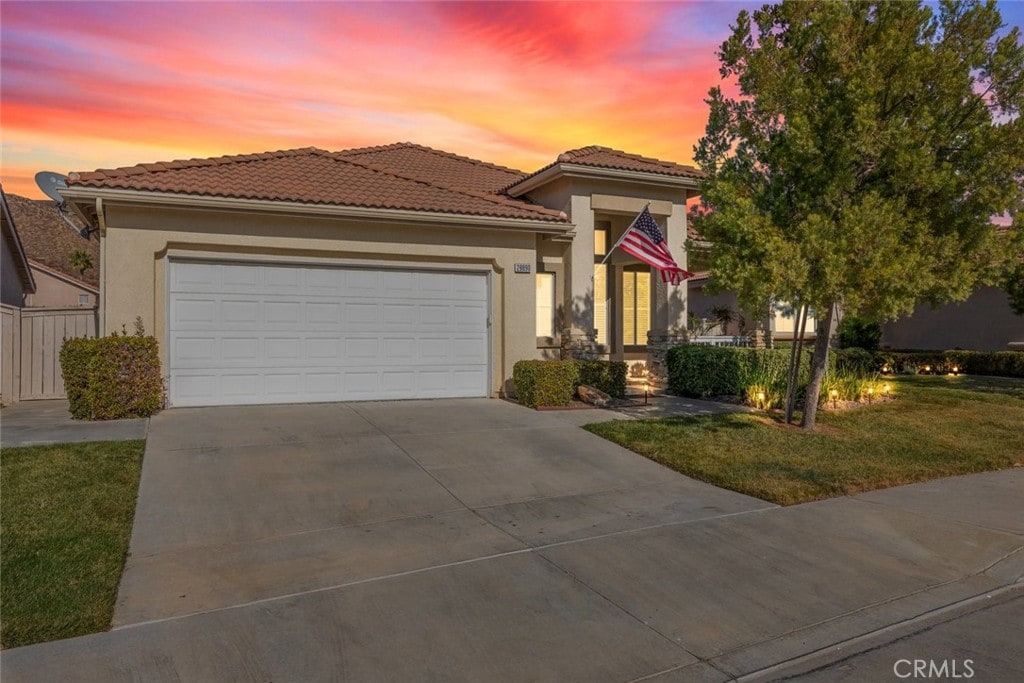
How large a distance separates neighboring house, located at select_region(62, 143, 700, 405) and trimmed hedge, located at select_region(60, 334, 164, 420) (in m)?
0.79

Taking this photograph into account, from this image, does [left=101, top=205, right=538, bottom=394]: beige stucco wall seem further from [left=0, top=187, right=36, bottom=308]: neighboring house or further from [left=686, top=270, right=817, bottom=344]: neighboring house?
[left=686, top=270, right=817, bottom=344]: neighboring house

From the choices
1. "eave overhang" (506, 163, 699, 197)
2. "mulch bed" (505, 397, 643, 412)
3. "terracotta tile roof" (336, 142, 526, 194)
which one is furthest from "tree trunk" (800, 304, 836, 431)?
"terracotta tile roof" (336, 142, 526, 194)

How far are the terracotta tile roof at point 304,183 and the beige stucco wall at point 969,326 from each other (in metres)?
13.9

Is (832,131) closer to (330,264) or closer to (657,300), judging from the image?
(657,300)

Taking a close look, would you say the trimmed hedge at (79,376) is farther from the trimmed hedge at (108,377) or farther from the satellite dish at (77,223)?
the satellite dish at (77,223)

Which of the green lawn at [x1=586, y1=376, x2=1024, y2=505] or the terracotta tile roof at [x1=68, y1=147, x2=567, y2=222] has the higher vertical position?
the terracotta tile roof at [x1=68, y1=147, x2=567, y2=222]

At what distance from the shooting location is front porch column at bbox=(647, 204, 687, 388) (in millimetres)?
15852

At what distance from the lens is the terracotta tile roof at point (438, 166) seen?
1677 centimetres

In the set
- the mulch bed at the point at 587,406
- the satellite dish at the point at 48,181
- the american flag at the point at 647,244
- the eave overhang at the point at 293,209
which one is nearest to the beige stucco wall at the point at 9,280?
the satellite dish at the point at 48,181

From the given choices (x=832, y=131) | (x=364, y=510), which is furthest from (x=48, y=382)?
(x=832, y=131)

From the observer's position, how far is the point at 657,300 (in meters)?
16.1

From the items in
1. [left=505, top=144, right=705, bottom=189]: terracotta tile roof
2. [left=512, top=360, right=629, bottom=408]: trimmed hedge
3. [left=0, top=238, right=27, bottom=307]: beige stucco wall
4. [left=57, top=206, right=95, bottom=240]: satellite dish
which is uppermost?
[left=505, top=144, right=705, bottom=189]: terracotta tile roof

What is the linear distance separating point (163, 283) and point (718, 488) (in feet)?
28.4

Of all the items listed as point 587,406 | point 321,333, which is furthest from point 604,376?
point 321,333
